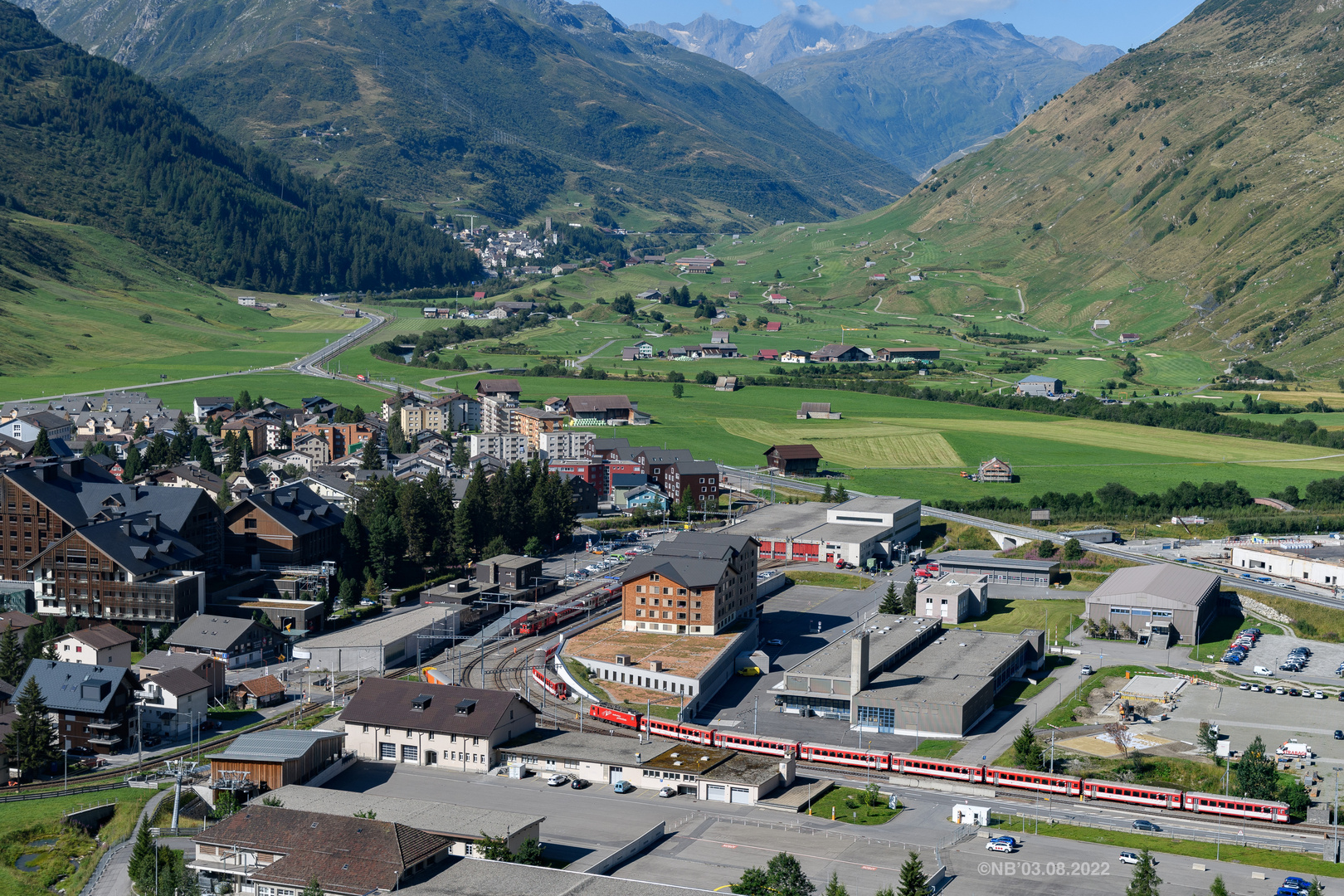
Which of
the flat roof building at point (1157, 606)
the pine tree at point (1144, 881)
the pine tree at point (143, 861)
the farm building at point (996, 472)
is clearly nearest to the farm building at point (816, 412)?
the farm building at point (996, 472)

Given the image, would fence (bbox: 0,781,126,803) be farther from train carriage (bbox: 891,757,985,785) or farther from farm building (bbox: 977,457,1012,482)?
farm building (bbox: 977,457,1012,482)

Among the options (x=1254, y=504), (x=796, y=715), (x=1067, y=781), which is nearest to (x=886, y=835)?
(x=1067, y=781)

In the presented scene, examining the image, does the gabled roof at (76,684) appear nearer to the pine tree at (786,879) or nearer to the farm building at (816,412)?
the pine tree at (786,879)

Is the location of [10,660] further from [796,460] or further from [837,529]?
[796,460]

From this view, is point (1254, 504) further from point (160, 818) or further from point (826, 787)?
point (160, 818)

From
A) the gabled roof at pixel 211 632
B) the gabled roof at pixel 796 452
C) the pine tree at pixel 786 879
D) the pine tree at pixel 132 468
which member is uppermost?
the gabled roof at pixel 796 452

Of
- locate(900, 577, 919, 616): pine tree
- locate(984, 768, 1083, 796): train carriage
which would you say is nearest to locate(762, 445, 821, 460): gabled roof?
locate(900, 577, 919, 616): pine tree
